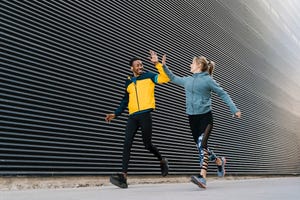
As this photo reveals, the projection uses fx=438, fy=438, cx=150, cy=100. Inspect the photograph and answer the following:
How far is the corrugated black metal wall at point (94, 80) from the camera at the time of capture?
17.8 feet

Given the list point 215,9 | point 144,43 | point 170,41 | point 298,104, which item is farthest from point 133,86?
point 298,104

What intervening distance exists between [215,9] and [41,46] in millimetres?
8203

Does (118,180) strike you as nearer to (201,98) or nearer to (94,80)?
(201,98)

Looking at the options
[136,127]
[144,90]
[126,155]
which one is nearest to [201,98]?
[144,90]

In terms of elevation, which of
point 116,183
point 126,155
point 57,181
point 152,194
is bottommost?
point 57,181

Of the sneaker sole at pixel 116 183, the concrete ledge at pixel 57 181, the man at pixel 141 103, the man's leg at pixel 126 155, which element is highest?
the man at pixel 141 103

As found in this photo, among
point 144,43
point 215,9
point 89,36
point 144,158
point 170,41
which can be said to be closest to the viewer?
point 89,36

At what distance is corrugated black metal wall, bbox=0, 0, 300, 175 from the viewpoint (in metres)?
5.43

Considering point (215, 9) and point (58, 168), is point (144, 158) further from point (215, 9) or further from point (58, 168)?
point (215, 9)

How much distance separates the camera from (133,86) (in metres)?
5.34

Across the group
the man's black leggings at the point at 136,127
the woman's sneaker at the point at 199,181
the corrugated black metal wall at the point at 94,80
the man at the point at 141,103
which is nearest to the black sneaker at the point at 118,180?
the man at the point at 141,103

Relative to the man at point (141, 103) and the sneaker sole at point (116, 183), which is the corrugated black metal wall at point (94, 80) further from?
the man at point (141, 103)

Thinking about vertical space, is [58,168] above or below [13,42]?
below

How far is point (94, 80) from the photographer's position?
275 inches
